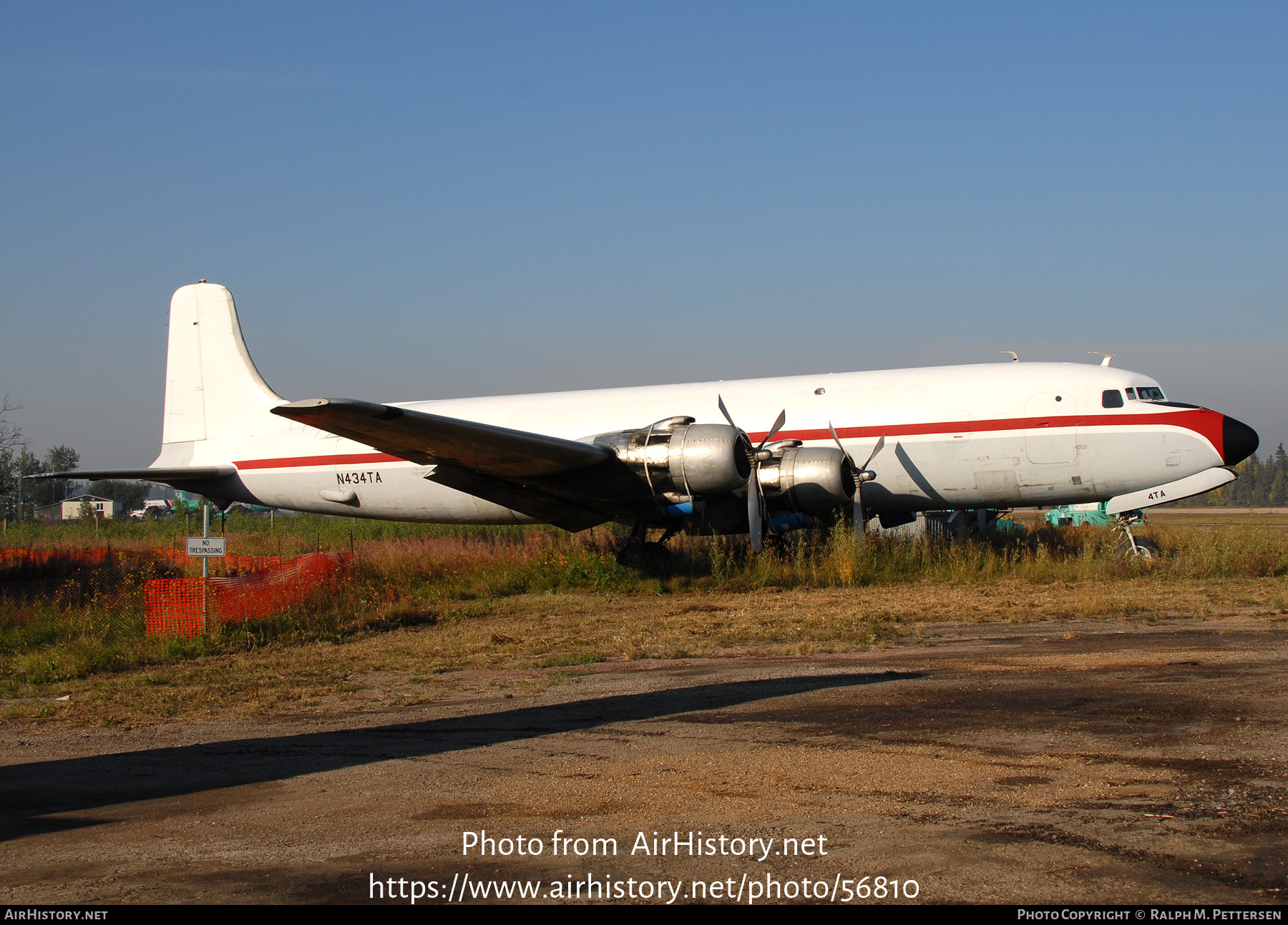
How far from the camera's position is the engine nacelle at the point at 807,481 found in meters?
14.2

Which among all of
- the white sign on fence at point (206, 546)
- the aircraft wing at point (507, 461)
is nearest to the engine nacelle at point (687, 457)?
the aircraft wing at point (507, 461)

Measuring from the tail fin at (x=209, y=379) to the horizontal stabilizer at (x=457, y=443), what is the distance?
639 cm

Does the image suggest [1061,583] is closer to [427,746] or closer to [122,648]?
[427,746]

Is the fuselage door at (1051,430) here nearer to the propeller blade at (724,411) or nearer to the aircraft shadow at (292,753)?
the propeller blade at (724,411)

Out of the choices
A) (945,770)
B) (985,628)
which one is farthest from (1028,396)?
(945,770)

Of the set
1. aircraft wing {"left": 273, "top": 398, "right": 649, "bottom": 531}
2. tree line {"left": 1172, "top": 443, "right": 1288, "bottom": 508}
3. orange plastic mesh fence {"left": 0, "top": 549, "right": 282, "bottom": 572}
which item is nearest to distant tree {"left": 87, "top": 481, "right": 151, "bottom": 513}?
orange plastic mesh fence {"left": 0, "top": 549, "right": 282, "bottom": 572}

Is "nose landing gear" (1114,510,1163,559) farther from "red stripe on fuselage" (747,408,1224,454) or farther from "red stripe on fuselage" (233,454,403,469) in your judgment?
"red stripe on fuselage" (233,454,403,469)

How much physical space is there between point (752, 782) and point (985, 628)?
6407 millimetres

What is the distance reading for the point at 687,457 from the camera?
44.4 feet

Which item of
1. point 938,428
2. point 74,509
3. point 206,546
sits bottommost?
point 206,546

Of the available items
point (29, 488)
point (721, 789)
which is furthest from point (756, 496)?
point (29, 488)

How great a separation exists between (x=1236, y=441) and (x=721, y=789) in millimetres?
12808

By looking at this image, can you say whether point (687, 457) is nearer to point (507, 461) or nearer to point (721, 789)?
point (507, 461)

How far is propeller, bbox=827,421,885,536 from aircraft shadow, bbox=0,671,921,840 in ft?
24.7
